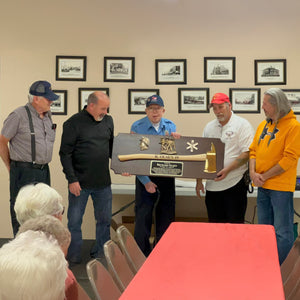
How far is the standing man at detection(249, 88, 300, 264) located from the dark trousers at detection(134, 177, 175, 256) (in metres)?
0.98

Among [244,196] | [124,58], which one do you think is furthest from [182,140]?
[124,58]

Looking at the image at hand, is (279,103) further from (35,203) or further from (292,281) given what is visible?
(35,203)

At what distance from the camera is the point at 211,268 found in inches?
92.0

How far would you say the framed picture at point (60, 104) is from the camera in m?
5.73

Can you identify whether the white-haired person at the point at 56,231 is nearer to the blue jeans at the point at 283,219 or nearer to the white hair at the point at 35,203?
the white hair at the point at 35,203

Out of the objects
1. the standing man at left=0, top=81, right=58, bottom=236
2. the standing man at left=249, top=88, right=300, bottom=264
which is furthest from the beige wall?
the standing man at left=249, top=88, right=300, bottom=264

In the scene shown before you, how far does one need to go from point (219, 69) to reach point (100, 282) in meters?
4.00

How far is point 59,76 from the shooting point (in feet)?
18.8

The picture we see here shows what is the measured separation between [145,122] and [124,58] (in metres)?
1.39

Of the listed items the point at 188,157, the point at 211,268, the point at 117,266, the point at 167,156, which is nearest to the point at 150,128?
the point at 167,156

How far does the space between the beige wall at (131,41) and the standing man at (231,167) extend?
1.23 m

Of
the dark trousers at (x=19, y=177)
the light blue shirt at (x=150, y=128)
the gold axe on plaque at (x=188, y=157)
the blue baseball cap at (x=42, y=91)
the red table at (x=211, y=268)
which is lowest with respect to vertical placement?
the red table at (x=211, y=268)

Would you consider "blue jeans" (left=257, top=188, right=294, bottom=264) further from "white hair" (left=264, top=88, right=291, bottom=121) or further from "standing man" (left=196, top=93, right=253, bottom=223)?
"white hair" (left=264, top=88, right=291, bottom=121)

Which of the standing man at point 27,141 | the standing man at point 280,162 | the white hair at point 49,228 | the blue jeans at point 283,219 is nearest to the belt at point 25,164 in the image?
the standing man at point 27,141
